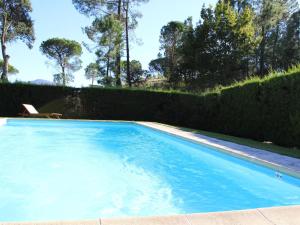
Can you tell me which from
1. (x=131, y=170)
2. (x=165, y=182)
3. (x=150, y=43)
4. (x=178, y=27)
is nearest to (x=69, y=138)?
(x=131, y=170)

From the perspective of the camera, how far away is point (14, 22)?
28.0 metres

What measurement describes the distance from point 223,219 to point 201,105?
50.6 feet

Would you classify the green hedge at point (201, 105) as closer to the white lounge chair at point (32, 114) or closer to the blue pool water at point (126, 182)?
the white lounge chair at point (32, 114)

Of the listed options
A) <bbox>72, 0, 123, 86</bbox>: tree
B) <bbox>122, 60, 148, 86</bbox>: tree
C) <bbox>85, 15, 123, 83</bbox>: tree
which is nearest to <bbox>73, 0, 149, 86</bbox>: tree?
<bbox>72, 0, 123, 86</bbox>: tree

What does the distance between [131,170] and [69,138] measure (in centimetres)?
577

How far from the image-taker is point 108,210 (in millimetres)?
4984

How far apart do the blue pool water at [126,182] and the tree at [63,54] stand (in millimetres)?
36571

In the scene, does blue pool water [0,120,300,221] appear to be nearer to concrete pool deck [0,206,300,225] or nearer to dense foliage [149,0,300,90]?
concrete pool deck [0,206,300,225]

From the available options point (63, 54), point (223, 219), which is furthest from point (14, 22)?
point (223, 219)

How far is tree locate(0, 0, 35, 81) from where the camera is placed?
27.1 m

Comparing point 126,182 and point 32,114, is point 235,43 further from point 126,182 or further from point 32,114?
point 126,182

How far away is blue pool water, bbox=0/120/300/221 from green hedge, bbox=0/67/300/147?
306cm

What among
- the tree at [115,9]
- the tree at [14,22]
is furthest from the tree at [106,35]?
the tree at [14,22]

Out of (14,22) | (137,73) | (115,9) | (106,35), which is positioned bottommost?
(137,73)
